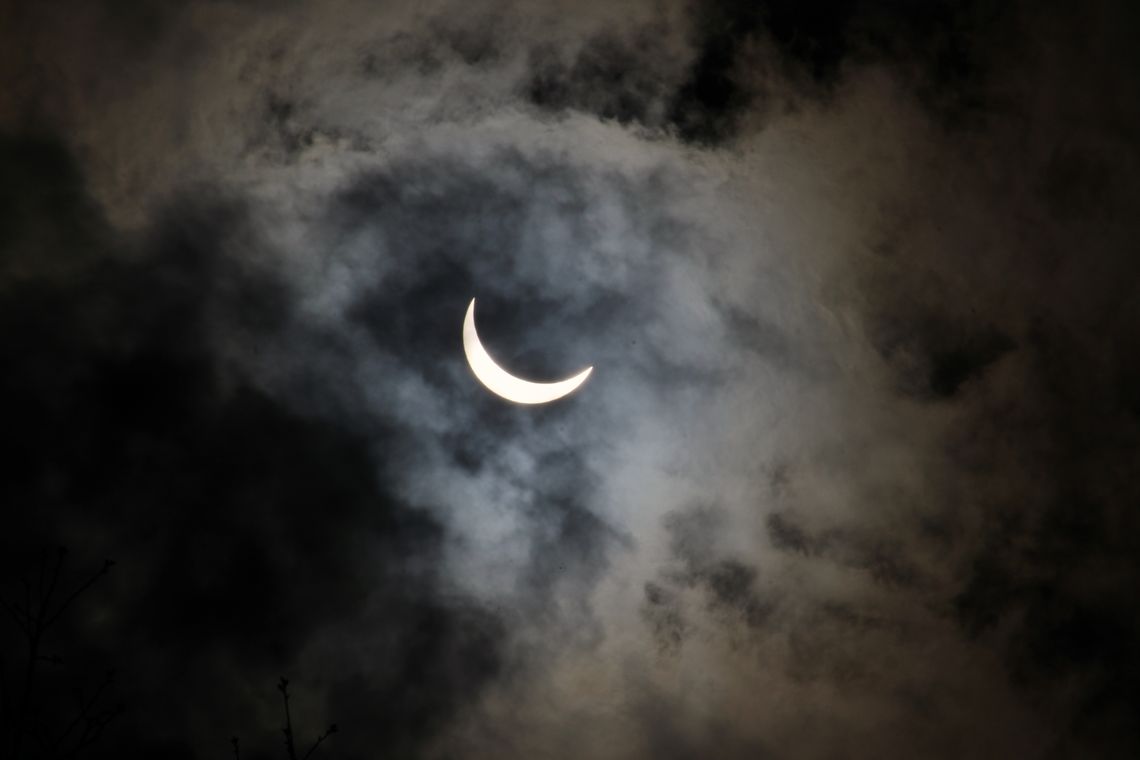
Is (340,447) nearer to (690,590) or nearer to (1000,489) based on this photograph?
(690,590)

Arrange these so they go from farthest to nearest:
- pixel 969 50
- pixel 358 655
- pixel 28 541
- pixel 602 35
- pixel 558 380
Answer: pixel 358 655 < pixel 28 541 < pixel 558 380 < pixel 602 35 < pixel 969 50

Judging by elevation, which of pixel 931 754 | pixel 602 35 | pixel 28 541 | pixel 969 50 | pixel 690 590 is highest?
pixel 602 35

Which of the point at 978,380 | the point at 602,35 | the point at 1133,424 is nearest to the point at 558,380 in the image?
the point at 602,35

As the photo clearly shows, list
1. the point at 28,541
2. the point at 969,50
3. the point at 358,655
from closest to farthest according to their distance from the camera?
the point at 969,50 < the point at 28,541 < the point at 358,655

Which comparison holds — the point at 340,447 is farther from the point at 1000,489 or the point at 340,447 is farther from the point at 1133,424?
the point at 1133,424

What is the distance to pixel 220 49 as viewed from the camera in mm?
14195

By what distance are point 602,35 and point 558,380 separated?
6.41 metres

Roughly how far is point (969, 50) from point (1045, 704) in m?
12.1

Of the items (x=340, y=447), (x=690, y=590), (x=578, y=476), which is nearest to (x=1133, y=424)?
(x=690, y=590)

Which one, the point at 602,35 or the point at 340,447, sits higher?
the point at 602,35

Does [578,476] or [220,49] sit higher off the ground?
[220,49]

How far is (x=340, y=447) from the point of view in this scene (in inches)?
694

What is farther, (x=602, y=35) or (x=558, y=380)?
(x=558, y=380)

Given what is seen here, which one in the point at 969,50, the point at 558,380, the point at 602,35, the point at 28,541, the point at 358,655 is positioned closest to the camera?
the point at 969,50
